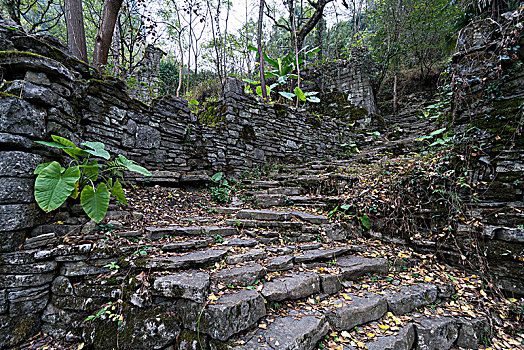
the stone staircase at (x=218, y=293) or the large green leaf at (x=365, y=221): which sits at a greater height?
the large green leaf at (x=365, y=221)

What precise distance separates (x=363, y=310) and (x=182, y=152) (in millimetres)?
3621

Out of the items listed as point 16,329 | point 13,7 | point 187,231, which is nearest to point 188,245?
point 187,231

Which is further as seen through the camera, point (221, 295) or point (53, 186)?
point (53, 186)

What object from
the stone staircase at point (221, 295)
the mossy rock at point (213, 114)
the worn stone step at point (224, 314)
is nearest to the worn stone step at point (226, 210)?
the stone staircase at point (221, 295)

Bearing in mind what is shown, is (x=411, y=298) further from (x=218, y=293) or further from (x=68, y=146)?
(x=68, y=146)

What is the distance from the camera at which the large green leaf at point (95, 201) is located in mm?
1955

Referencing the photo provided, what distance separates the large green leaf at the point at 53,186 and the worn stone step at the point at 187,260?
0.93 m

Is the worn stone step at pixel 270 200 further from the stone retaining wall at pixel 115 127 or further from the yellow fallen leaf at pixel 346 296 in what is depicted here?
the yellow fallen leaf at pixel 346 296

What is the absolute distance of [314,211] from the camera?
10.7 feet

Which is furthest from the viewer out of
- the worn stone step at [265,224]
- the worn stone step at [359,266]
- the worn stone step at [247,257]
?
the worn stone step at [265,224]

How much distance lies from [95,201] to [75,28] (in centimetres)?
372

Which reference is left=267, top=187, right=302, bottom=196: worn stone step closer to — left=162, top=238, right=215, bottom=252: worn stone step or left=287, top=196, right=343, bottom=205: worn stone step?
left=287, top=196, right=343, bottom=205: worn stone step

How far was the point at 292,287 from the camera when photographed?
1829 mm

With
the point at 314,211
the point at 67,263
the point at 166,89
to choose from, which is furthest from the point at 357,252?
the point at 166,89
